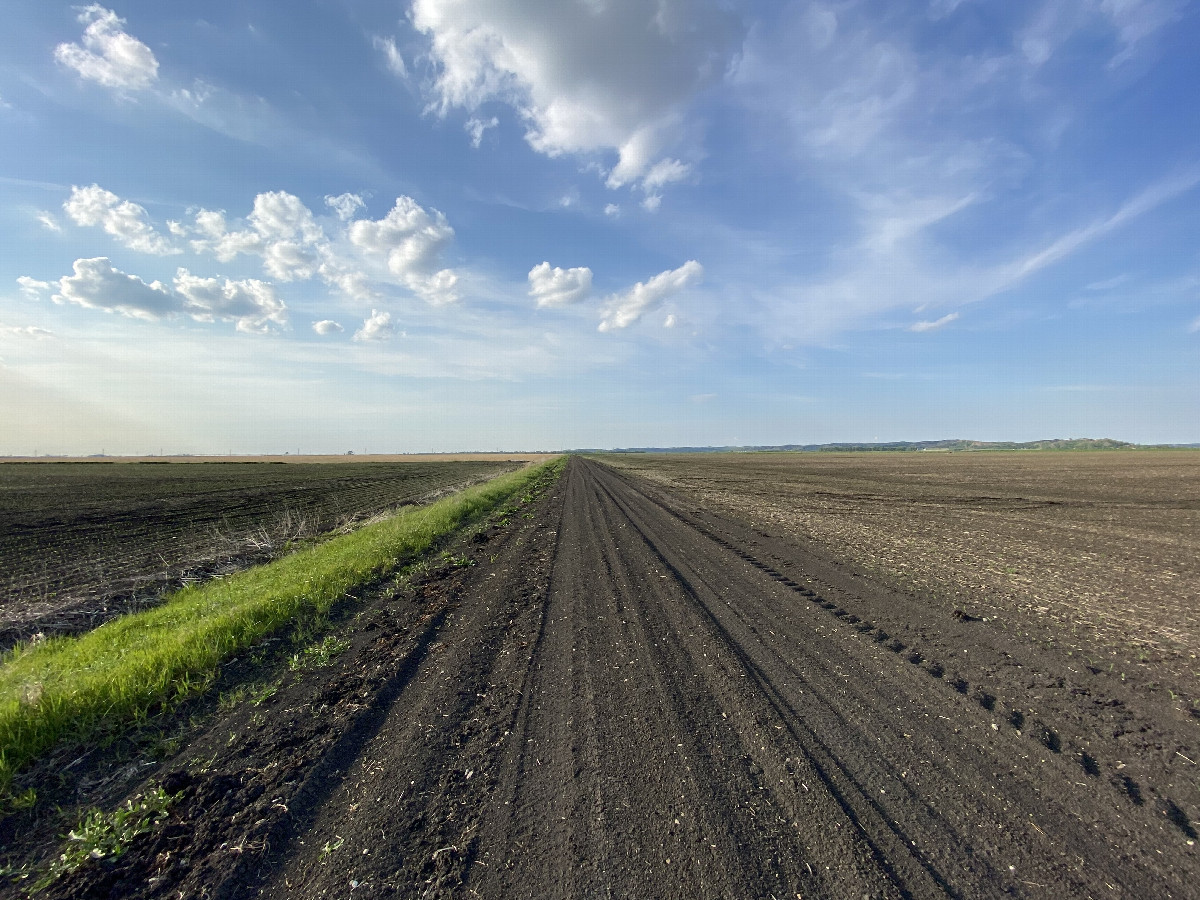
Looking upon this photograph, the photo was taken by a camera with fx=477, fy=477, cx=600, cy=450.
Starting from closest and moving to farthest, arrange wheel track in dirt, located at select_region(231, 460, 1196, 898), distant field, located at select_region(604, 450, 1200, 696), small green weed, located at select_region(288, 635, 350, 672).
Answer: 1. wheel track in dirt, located at select_region(231, 460, 1196, 898)
2. small green weed, located at select_region(288, 635, 350, 672)
3. distant field, located at select_region(604, 450, 1200, 696)

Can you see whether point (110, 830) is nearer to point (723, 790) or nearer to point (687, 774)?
point (687, 774)

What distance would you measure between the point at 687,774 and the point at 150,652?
6774 millimetres

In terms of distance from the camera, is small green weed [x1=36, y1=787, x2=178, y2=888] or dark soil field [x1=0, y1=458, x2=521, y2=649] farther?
dark soil field [x1=0, y1=458, x2=521, y2=649]

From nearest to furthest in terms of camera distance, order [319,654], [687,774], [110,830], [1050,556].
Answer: [110,830] → [687,774] → [319,654] → [1050,556]

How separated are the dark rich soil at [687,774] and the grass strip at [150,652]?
4.36 ft

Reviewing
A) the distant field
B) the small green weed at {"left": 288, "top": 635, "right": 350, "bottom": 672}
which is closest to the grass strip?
the small green weed at {"left": 288, "top": 635, "right": 350, "bottom": 672}

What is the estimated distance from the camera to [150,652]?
6.05 meters

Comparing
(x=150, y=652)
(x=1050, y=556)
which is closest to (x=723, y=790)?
Result: (x=150, y=652)

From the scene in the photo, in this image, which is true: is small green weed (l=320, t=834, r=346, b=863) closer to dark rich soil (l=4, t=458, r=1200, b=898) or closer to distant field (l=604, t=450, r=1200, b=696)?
dark rich soil (l=4, t=458, r=1200, b=898)

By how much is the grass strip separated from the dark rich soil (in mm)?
1328

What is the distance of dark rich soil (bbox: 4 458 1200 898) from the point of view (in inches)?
118

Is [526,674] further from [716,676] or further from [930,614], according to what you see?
[930,614]

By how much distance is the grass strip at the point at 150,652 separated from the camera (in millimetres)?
4676

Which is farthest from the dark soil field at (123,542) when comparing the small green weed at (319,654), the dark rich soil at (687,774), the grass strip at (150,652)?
the dark rich soil at (687,774)
